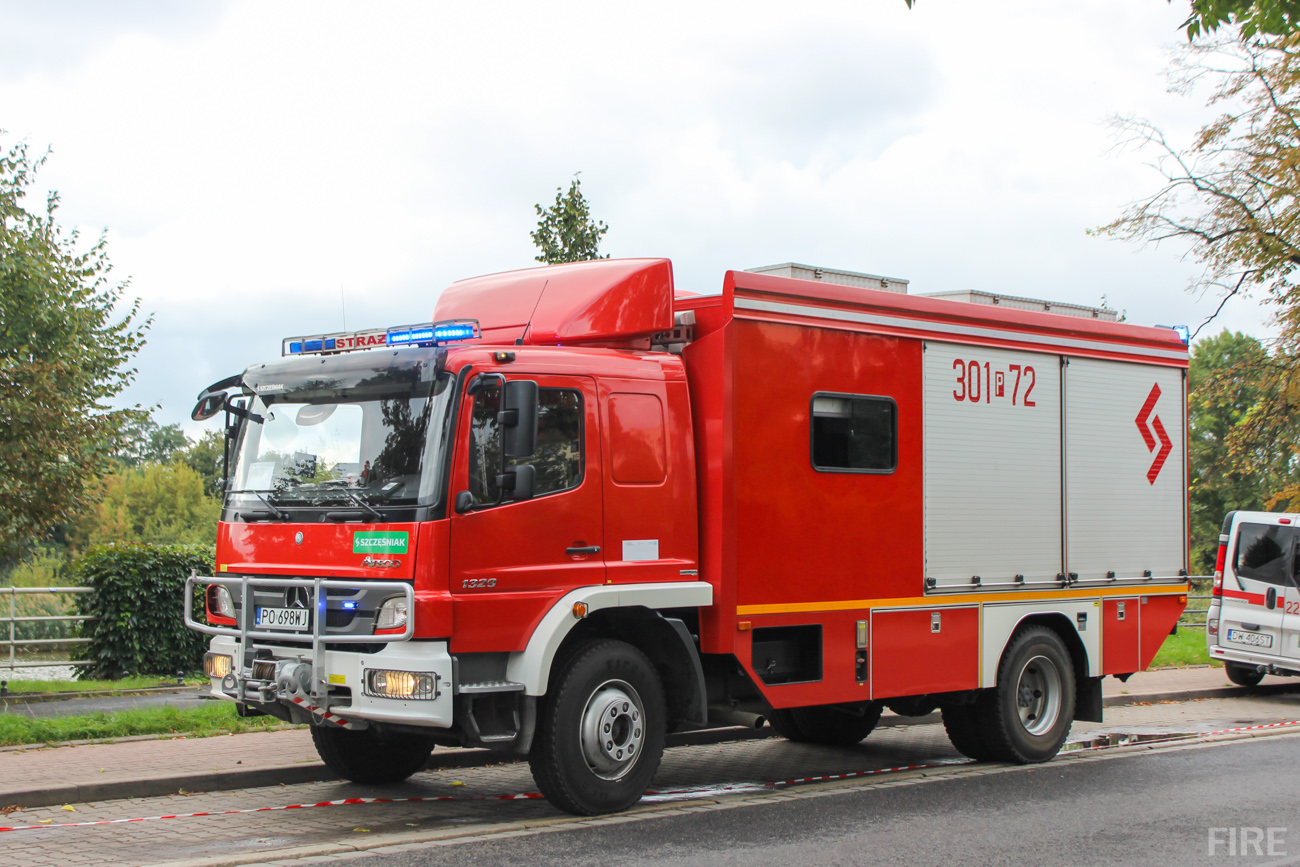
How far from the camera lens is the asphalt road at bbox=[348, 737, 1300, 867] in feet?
23.0

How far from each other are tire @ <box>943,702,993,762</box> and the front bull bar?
5275 millimetres

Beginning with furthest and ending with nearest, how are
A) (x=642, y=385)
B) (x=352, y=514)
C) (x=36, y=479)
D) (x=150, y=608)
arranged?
(x=36, y=479) < (x=150, y=608) < (x=642, y=385) < (x=352, y=514)

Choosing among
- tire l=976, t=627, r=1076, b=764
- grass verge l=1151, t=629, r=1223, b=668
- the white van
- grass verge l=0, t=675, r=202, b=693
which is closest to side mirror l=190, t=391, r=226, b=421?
grass verge l=0, t=675, r=202, b=693

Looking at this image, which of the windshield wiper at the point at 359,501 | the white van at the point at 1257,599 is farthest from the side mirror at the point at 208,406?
the white van at the point at 1257,599

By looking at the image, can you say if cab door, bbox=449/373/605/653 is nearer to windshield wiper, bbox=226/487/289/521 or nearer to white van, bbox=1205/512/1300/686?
windshield wiper, bbox=226/487/289/521

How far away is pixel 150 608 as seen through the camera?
15125 mm

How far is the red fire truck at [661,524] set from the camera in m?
7.57

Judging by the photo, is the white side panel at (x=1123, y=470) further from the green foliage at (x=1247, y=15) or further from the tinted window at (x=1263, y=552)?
the tinted window at (x=1263, y=552)

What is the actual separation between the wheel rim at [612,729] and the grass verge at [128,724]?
163 inches

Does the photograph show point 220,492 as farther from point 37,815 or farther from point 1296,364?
point 1296,364

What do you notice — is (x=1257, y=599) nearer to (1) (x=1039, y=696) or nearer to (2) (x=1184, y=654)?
(2) (x=1184, y=654)

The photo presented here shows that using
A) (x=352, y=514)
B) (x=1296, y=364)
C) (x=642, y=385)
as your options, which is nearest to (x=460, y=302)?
(x=642, y=385)

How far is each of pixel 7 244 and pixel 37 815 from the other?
1697cm

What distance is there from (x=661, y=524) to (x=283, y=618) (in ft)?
8.02
